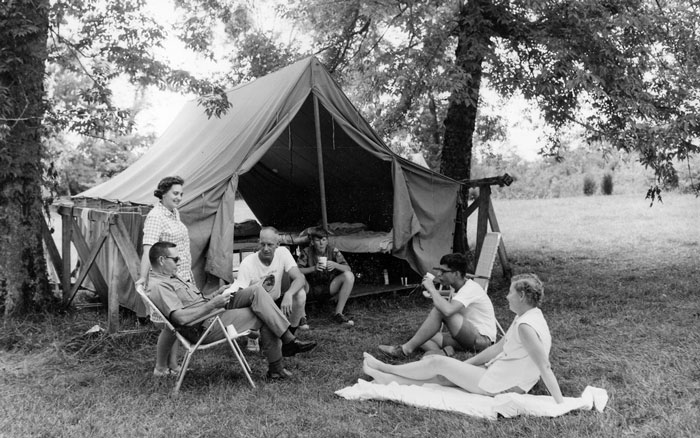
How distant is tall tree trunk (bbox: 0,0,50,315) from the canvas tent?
1.04 m

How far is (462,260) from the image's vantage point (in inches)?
178

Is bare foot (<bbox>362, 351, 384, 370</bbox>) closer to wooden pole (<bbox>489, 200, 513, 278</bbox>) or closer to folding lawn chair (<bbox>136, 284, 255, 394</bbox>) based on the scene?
folding lawn chair (<bbox>136, 284, 255, 394</bbox>)

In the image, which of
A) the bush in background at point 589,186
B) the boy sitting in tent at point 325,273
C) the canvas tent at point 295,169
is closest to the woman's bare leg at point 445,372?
the boy sitting in tent at point 325,273

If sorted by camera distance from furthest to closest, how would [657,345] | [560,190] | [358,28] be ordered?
1. [560,190]
2. [358,28]
3. [657,345]

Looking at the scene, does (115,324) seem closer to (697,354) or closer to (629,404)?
(629,404)

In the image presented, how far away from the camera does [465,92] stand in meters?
6.98

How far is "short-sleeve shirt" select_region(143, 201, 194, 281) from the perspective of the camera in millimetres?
4434

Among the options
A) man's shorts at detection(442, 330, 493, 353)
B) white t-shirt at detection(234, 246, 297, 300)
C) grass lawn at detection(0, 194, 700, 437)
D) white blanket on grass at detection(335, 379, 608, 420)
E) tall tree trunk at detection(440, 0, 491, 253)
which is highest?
tall tree trunk at detection(440, 0, 491, 253)

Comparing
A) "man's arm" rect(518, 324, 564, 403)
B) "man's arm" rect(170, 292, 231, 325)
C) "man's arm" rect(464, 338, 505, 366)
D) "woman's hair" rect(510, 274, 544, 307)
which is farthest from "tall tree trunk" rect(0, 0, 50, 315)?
"man's arm" rect(518, 324, 564, 403)

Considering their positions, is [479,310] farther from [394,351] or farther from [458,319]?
[394,351]

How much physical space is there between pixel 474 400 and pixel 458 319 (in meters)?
1.09

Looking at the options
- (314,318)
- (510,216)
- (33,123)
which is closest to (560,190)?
(510,216)

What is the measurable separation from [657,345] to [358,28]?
22.3 ft

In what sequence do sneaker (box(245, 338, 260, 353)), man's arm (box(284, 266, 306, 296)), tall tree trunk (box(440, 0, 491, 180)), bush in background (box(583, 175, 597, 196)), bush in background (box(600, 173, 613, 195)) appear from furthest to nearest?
bush in background (box(583, 175, 597, 196)) < bush in background (box(600, 173, 613, 195)) < tall tree trunk (box(440, 0, 491, 180)) < man's arm (box(284, 266, 306, 296)) < sneaker (box(245, 338, 260, 353))
